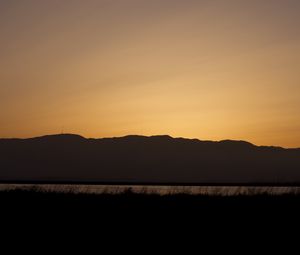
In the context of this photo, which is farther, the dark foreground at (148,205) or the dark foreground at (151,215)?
the dark foreground at (148,205)

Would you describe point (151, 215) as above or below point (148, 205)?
below

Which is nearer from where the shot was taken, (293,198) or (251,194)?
(293,198)

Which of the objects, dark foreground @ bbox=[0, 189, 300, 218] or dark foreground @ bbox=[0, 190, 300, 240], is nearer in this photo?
dark foreground @ bbox=[0, 190, 300, 240]

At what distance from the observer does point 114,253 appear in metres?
15.7

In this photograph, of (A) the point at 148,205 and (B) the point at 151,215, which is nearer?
(B) the point at 151,215

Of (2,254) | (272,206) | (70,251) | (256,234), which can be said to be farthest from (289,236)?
(2,254)

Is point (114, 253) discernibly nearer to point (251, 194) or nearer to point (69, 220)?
point (69, 220)

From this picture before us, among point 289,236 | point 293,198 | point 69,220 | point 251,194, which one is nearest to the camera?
point 289,236

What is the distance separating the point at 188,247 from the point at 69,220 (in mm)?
Result: 5668

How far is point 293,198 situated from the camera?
85.5 feet

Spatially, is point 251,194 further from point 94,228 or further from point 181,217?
point 94,228

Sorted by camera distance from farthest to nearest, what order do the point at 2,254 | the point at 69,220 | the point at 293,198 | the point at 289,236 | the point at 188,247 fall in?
the point at 293,198
the point at 69,220
the point at 289,236
the point at 188,247
the point at 2,254

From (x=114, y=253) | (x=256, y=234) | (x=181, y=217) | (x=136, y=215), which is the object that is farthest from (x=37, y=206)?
(x=256, y=234)

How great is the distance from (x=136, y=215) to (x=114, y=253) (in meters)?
5.37
